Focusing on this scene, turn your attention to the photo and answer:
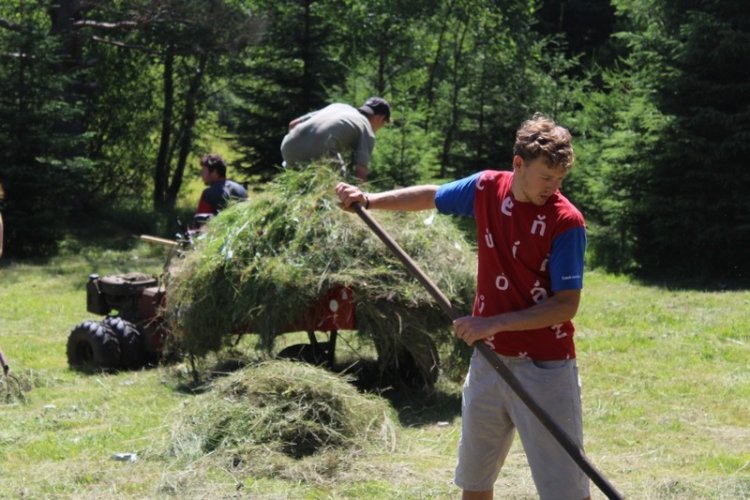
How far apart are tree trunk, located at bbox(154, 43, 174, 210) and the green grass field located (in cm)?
1109

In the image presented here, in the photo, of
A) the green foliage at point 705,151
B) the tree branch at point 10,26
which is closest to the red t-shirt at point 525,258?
the green foliage at point 705,151

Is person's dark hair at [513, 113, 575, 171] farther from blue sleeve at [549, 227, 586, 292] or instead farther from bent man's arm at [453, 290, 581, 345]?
bent man's arm at [453, 290, 581, 345]

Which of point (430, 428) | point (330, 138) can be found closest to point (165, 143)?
point (330, 138)

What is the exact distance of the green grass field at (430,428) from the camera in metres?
5.30

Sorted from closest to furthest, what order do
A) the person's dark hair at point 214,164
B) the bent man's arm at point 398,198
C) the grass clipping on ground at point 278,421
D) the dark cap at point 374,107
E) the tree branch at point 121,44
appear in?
1. the bent man's arm at point 398,198
2. the grass clipping on ground at point 278,421
3. the dark cap at point 374,107
4. the person's dark hair at point 214,164
5. the tree branch at point 121,44

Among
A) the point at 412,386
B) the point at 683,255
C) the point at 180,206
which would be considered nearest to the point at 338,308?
the point at 412,386

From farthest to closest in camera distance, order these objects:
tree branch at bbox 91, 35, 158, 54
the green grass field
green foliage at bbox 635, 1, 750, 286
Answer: tree branch at bbox 91, 35, 158, 54 → green foliage at bbox 635, 1, 750, 286 → the green grass field

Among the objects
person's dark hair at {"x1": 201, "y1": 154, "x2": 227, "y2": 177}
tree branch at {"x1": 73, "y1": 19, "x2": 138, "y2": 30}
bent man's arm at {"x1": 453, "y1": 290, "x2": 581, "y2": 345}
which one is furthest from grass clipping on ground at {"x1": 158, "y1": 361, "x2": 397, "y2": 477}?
tree branch at {"x1": 73, "y1": 19, "x2": 138, "y2": 30}

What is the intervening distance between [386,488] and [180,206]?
17.1 m

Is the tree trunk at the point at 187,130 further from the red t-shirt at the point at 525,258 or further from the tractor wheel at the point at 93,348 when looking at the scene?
the red t-shirt at the point at 525,258

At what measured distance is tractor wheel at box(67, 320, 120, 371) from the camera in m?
8.23

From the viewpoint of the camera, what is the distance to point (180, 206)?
21766mm

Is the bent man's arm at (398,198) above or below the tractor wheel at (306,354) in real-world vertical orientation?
above

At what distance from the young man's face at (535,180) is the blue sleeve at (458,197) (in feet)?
1.06
